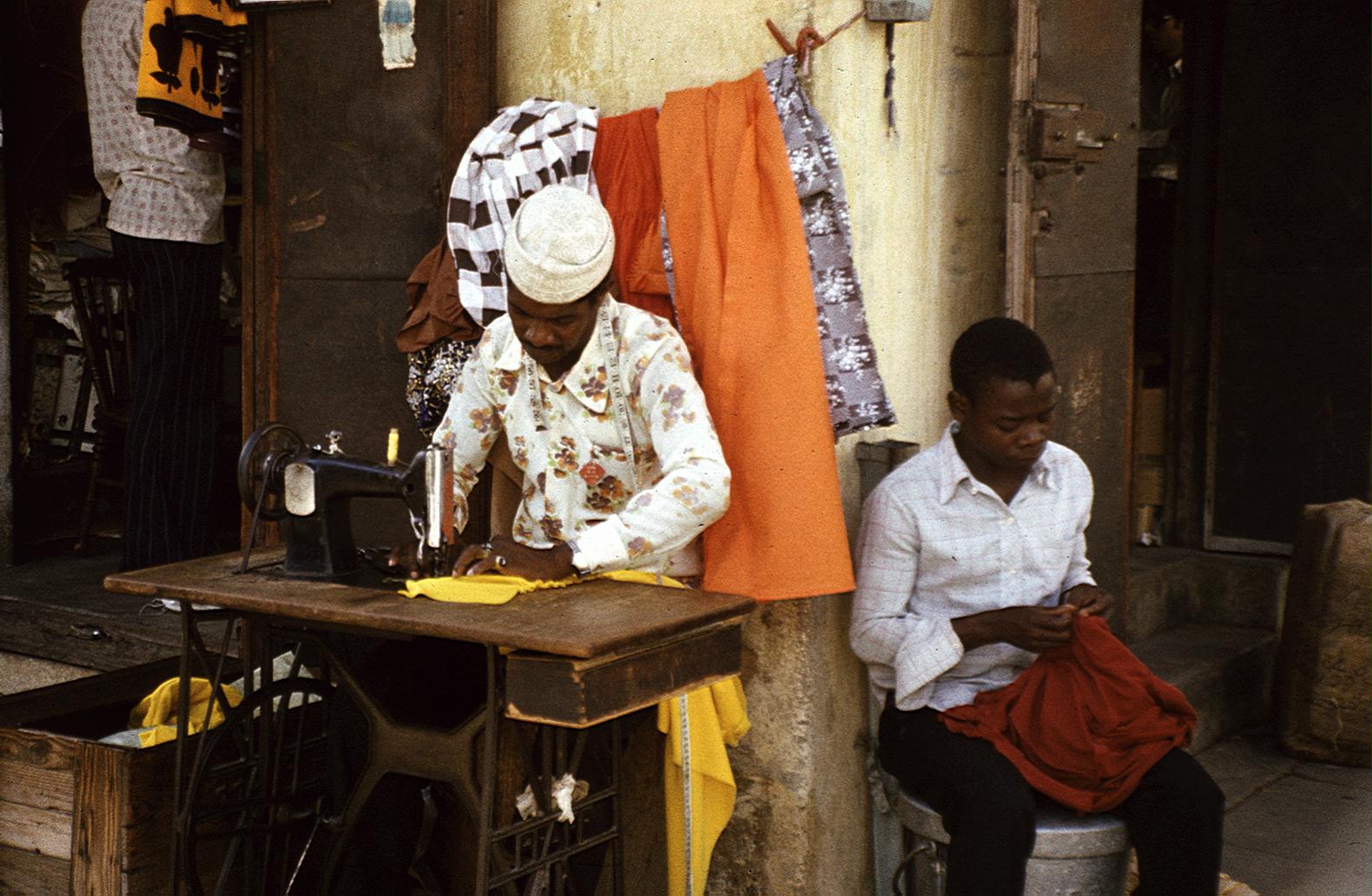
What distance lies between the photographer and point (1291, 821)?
4047 millimetres

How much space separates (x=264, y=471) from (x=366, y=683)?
469mm

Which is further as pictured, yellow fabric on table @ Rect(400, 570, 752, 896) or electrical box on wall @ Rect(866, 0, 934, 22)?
electrical box on wall @ Rect(866, 0, 934, 22)

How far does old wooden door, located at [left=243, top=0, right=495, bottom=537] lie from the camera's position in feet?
12.0

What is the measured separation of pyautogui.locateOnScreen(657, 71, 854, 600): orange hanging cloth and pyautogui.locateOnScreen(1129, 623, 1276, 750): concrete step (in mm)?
1872

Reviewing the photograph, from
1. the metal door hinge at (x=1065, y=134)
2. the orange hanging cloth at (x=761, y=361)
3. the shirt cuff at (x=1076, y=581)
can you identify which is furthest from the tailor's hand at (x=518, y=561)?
the metal door hinge at (x=1065, y=134)

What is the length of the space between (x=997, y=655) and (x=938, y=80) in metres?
1.42

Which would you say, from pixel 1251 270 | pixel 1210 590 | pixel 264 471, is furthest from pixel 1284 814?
pixel 264 471

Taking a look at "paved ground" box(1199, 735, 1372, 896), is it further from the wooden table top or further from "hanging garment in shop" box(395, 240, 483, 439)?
"hanging garment in shop" box(395, 240, 483, 439)

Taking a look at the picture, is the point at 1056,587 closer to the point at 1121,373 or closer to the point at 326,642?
the point at 1121,373

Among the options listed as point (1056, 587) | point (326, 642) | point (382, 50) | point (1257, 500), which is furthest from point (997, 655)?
point (1257, 500)

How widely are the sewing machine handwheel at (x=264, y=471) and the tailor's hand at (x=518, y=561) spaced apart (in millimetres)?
425

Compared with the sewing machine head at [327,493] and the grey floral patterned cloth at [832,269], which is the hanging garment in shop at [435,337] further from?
the grey floral patterned cloth at [832,269]

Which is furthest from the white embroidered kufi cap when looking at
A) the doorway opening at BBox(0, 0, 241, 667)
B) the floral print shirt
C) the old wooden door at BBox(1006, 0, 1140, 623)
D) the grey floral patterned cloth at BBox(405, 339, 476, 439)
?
the doorway opening at BBox(0, 0, 241, 667)

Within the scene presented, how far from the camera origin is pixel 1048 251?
3.44m
